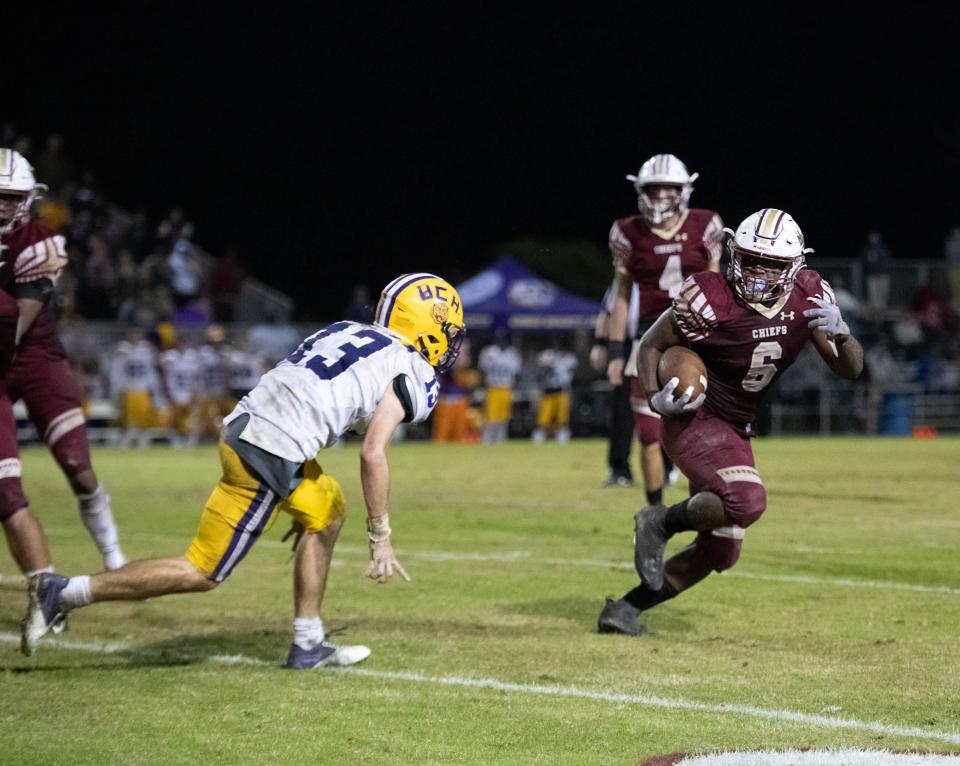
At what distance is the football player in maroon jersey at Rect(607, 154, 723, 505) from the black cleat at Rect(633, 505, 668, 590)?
3050 mm

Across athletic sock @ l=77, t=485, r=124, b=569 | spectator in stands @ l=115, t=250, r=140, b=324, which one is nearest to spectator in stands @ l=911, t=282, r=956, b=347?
spectator in stands @ l=115, t=250, r=140, b=324

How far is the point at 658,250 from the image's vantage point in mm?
9156

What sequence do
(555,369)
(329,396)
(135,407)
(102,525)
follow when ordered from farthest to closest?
(555,369) → (135,407) → (102,525) → (329,396)

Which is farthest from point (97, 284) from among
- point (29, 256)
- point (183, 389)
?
point (29, 256)

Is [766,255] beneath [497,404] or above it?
above

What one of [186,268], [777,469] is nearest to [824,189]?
[186,268]

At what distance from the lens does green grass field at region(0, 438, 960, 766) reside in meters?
4.50

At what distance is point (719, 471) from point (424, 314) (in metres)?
1.32

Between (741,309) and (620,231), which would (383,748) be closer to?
(741,309)

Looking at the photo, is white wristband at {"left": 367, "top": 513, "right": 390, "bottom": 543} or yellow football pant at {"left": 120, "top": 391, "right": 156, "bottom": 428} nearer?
white wristband at {"left": 367, "top": 513, "right": 390, "bottom": 543}

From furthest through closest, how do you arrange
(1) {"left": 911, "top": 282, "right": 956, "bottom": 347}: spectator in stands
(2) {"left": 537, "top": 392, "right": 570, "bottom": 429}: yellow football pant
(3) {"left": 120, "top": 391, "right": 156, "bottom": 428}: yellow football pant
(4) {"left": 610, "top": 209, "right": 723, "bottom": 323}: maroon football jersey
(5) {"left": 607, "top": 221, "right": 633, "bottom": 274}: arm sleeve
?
(1) {"left": 911, "top": 282, "right": 956, "bottom": 347}: spectator in stands → (2) {"left": 537, "top": 392, "right": 570, "bottom": 429}: yellow football pant → (3) {"left": 120, "top": 391, "right": 156, "bottom": 428}: yellow football pant → (5) {"left": 607, "top": 221, "right": 633, "bottom": 274}: arm sleeve → (4) {"left": 610, "top": 209, "right": 723, "bottom": 323}: maroon football jersey

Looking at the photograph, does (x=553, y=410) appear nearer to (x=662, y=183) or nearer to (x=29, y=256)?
(x=662, y=183)

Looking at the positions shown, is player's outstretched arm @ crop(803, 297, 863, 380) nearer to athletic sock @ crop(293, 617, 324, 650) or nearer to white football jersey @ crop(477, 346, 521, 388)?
athletic sock @ crop(293, 617, 324, 650)

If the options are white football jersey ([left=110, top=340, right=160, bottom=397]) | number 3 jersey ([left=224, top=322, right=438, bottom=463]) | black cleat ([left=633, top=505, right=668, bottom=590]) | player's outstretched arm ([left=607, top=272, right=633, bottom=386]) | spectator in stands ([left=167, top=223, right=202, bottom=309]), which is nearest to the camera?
number 3 jersey ([left=224, top=322, right=438, bottom=463])
